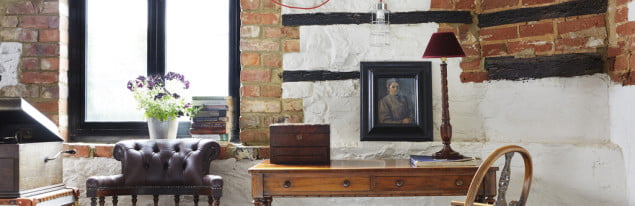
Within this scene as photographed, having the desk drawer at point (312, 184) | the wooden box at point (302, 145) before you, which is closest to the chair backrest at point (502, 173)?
the desk drawer at point (312, 184)

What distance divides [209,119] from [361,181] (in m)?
1.25

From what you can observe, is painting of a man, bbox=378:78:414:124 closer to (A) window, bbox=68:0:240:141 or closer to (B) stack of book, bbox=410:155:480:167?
(B) stack of book, bbox=410:155:480:167

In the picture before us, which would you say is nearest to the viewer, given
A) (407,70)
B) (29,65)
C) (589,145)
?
(589,145)

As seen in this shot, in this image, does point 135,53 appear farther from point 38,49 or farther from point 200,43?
point 38,49

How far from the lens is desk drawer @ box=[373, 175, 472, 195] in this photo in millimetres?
2988

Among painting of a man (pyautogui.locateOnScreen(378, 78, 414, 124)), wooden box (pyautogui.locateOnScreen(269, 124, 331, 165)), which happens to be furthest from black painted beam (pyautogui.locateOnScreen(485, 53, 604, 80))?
wooden box (pyautogui.locateOnScreen(269, 124, 331, 165))

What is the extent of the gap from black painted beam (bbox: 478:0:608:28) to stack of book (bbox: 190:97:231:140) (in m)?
1.69

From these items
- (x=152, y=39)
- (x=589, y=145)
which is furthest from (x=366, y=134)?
(x=152, y=39)

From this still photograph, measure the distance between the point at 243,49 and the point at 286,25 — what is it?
31 centimetres

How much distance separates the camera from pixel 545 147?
3.46 meters

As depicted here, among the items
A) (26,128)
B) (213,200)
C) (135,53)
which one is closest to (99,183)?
(26,128)

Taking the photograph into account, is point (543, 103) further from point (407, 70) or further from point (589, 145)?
point (407, 70)

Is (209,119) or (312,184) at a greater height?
(209,119)

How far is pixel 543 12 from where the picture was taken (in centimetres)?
346
